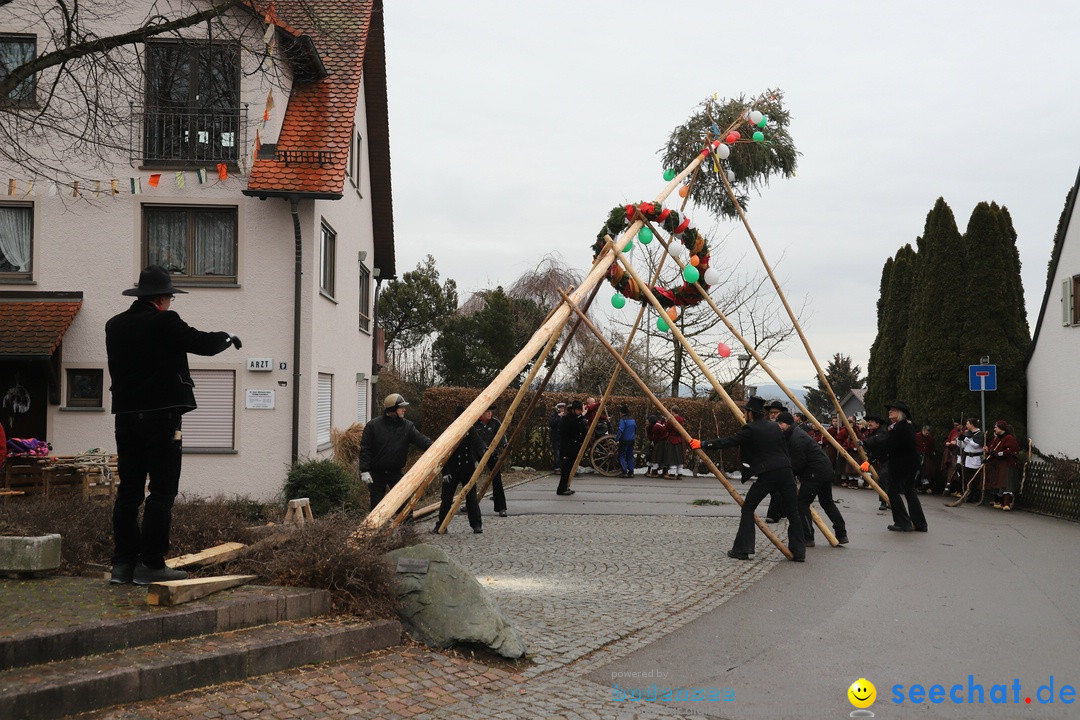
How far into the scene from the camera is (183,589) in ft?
19.3

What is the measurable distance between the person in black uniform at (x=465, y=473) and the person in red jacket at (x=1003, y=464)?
11.1m

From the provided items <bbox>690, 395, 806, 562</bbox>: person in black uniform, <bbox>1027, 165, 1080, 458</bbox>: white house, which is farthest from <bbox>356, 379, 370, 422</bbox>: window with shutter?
<bbox>1027, 165, 1080, 458</bbox>: white house

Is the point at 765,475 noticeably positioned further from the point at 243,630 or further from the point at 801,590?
the point at 243,630

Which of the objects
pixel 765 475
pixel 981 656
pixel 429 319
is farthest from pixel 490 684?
pixel 429 319

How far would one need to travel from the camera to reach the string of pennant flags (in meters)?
16.1

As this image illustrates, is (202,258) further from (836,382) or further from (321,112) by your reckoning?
(836,382)

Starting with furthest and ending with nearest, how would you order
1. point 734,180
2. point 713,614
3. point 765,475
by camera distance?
point 734,180 → point 765,475 → point 713,614

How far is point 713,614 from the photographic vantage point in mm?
8242

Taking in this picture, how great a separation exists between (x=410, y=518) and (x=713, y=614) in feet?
Answer: 17.5

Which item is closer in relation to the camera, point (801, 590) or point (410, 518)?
point (801, 590)

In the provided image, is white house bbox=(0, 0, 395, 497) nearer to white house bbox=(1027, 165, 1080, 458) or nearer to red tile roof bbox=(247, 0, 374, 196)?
red tile roof bbox=(247, 0, 374, 196)

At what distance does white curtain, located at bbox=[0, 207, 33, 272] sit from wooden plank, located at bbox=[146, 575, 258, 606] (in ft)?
40.0

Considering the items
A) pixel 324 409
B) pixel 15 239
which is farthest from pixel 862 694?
pixel 15 239

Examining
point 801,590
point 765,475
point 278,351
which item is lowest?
point 801,590
